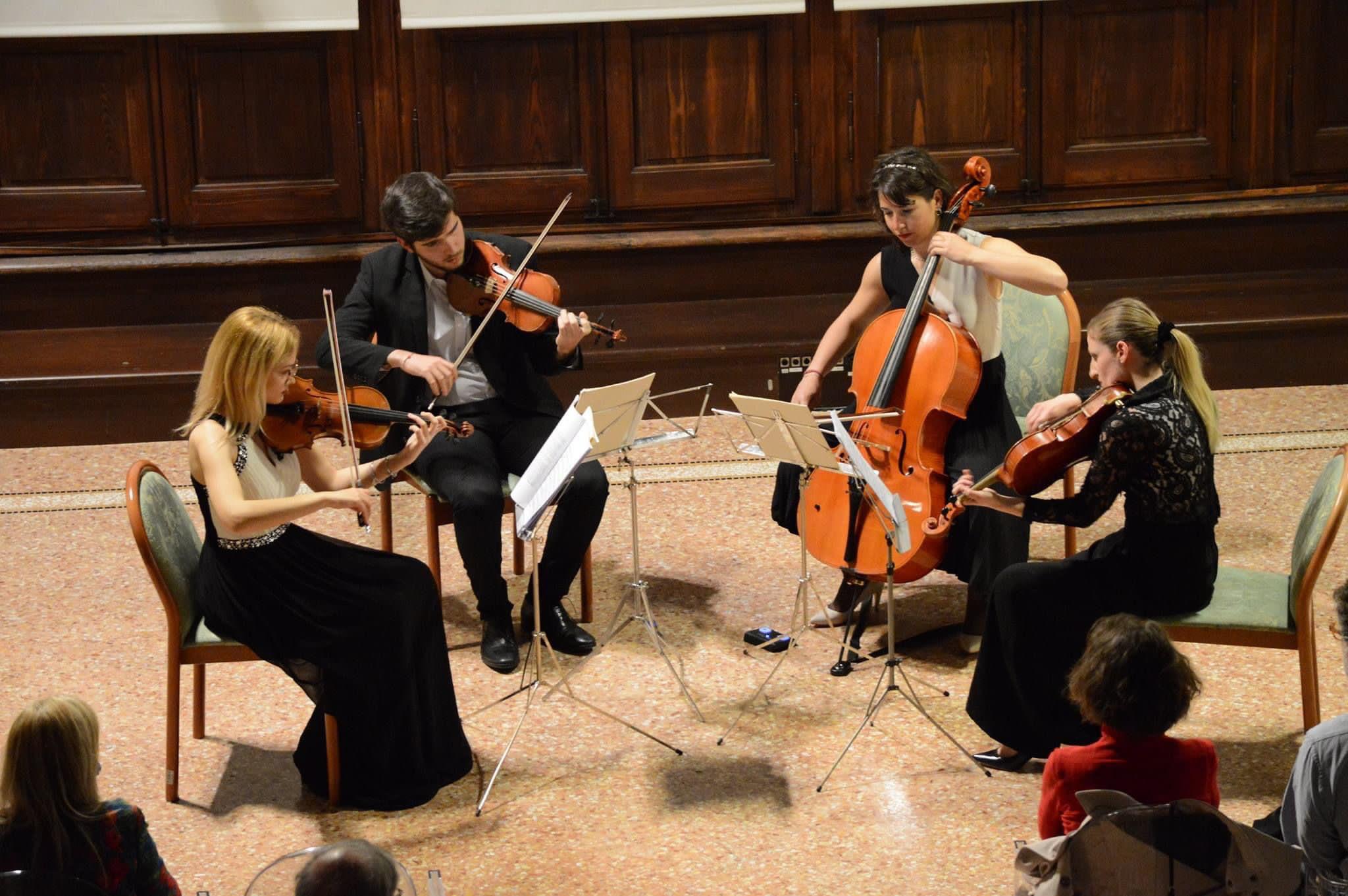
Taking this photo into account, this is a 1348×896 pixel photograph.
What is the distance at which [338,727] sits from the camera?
10.1ft

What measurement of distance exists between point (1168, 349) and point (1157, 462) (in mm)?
225

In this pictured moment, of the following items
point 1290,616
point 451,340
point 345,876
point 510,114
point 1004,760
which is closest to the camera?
point 345,876

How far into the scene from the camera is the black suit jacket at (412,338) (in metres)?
3.91

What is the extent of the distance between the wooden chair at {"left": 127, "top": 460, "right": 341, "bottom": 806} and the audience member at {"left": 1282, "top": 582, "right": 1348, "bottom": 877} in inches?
70.4

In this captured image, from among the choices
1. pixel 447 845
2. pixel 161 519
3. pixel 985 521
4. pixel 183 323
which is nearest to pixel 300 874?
pixel 447 845

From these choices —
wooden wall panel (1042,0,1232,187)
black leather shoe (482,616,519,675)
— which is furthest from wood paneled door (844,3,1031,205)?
black leather shoe (482,616,519,675)

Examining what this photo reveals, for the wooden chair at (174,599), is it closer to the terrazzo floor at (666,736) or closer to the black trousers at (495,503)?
the terrazzo floor at (666,736)

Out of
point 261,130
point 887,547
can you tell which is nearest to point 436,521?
point 887,547

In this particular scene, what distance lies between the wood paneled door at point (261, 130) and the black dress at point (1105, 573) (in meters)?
3.32

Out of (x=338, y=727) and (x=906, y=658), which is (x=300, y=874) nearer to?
(x=338, y=727)

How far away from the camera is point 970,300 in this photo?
145 inches

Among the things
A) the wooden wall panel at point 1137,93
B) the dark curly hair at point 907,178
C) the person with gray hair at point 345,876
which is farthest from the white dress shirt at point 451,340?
the wooden wall panel at point 1137,93

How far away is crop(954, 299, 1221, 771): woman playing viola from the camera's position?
291 cm

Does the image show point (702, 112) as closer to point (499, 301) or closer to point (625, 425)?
point (499, 301)
